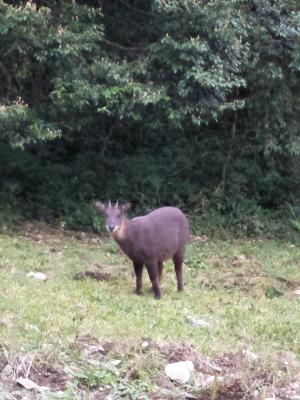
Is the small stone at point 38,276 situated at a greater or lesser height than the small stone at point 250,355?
lesser

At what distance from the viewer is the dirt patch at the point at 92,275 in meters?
10.4

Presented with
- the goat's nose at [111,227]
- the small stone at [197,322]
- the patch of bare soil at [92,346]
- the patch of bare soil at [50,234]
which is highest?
the goat's nose at [111,227]

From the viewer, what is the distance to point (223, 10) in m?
12.4

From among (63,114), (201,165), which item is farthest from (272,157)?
(63,114)

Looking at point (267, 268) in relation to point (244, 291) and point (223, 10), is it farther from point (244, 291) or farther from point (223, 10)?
point (223, 10)

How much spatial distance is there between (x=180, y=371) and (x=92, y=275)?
4.30m

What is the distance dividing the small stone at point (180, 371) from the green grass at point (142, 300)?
481 millimetres

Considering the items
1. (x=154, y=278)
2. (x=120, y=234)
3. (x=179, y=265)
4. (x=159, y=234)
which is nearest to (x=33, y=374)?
(x=154, y=278)

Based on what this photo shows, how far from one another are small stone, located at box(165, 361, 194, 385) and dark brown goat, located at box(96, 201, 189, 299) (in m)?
3.15

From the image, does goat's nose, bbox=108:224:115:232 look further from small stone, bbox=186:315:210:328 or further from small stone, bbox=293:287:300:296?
small stone, bbox=293:287:300:296

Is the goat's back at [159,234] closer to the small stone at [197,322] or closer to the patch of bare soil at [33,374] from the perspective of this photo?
the small stone at [197,322]

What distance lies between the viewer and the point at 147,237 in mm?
9773

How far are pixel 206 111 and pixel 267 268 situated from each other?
2559 millimetres

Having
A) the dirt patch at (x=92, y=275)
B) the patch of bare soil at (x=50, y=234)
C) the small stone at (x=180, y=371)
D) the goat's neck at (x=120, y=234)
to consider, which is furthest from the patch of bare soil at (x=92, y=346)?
the patch of bare soil at (x=50, y=234)
